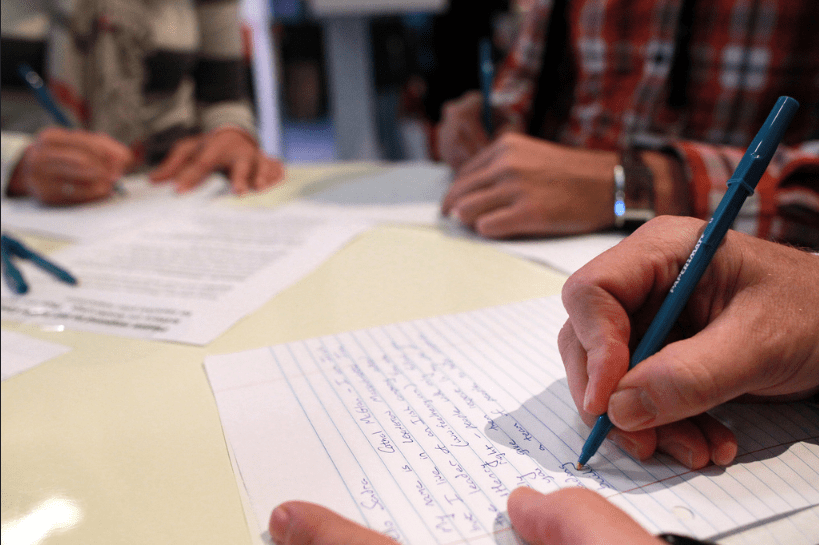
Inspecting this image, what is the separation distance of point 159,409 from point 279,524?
132 mm

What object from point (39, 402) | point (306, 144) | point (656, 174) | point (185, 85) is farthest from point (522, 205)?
point (306, 144)

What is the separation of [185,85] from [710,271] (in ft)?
3.58

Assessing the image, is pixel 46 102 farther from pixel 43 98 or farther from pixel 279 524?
pixel 279 524

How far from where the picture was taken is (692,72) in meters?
0.67

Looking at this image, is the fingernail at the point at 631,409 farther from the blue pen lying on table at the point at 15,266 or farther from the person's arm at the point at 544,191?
Result: the blue pen lying on table at the point at 15,266

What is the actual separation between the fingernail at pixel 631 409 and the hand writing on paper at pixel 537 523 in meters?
0.03

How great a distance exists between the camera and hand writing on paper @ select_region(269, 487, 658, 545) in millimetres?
156

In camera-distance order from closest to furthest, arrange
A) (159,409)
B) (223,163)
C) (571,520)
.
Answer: (571,520) → (159,409) → (223,163)

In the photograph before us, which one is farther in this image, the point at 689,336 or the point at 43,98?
the point at 43,98

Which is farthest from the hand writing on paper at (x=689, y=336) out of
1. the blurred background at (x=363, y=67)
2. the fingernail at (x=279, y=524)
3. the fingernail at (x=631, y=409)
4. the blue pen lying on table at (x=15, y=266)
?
the blurred background at (x=363, y=67)

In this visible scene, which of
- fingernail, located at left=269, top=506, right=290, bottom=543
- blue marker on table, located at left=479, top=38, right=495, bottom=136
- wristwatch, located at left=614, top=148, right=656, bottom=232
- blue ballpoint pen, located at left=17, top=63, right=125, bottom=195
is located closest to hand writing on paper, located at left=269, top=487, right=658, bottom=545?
fingernail, located at left=269, top=506, right=290, bottom=543

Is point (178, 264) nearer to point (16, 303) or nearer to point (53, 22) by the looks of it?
point (16, 303)

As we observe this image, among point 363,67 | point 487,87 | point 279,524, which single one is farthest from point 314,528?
point 363,67

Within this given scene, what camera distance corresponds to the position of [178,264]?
49 cm
